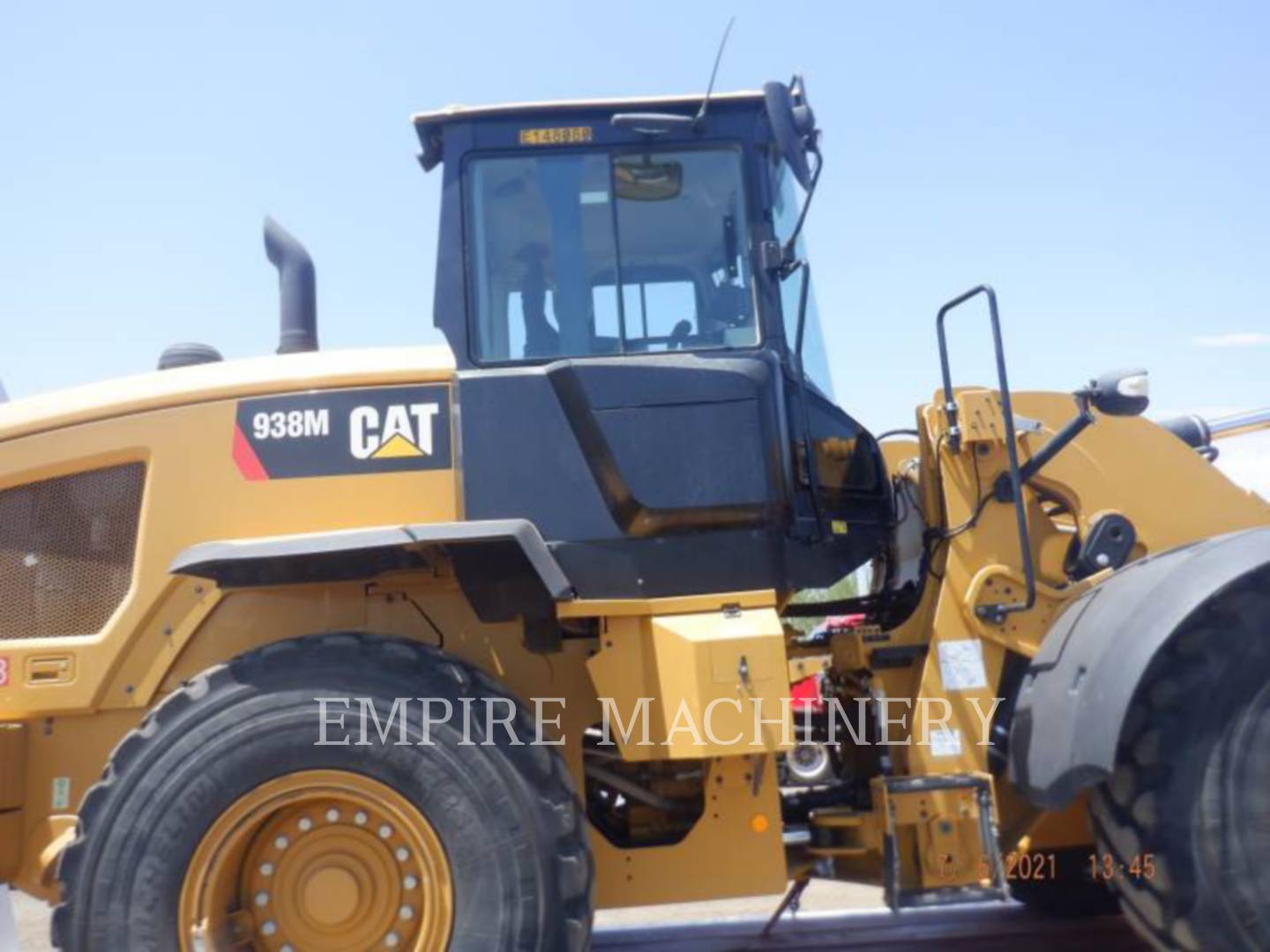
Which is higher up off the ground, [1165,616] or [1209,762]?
[1165,616]

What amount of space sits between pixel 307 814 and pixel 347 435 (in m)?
1.26

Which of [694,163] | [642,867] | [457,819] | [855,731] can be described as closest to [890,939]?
[855,731]

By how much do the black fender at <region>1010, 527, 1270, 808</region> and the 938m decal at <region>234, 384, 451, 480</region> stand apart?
2166mm

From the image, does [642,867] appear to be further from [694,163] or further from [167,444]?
[694,163]

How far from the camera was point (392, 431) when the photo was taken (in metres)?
3.79

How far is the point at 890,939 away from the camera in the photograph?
5.09 metres

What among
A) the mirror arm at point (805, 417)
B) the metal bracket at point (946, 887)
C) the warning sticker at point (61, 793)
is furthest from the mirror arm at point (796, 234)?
the warning sticker at point (61, 793)

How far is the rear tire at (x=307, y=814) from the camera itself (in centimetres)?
321

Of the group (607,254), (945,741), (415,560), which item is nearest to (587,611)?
(415,560)

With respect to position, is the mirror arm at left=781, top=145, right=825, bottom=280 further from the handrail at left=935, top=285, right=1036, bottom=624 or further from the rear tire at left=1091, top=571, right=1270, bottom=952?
the rear tire at left=1091, top=571, right=1270, bottom=952

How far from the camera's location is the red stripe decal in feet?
12.4

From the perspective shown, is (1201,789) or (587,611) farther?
(587,611)

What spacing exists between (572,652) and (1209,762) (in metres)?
2.08
